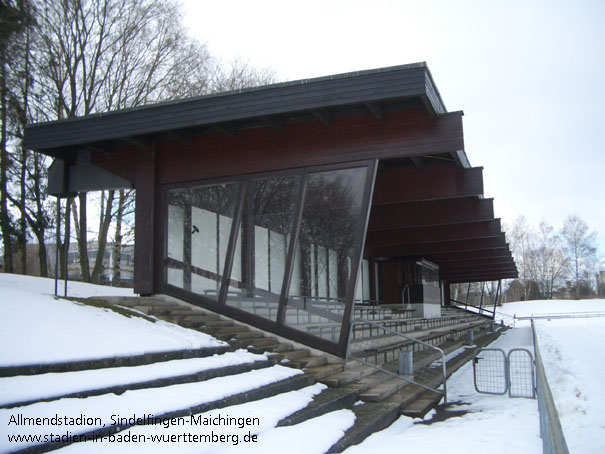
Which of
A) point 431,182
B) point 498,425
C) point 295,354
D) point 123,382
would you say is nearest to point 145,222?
point 295,354

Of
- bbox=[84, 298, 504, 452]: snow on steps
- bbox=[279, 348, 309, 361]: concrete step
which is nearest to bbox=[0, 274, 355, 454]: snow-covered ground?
bbox=[84, 298, 504, 452]: snow on steps

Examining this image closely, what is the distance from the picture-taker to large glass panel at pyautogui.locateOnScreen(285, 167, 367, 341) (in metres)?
9.13

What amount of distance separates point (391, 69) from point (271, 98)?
213 cm

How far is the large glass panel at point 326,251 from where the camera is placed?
9.13 meters

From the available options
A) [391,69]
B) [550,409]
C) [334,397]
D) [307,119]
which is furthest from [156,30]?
[550,409]

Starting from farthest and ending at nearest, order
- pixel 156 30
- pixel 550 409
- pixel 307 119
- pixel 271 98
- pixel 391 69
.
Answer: pixel 156 30 → pixel 307 119 → pixel 271 98 → pixel 391 69 → pixel 550 409

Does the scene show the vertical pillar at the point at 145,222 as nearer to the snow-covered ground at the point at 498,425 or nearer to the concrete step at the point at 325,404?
the concrete step at the point at 325,404

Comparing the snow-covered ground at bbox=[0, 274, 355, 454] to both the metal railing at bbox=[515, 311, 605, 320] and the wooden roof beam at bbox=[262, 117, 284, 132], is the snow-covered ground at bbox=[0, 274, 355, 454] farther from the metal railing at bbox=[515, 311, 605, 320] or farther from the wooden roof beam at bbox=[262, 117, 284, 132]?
the metal railing at bbox=[515, 311, 605, 320]

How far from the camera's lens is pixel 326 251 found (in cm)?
942

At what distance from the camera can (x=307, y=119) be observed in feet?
32.1

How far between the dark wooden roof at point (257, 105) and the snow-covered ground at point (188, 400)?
12.0 ft

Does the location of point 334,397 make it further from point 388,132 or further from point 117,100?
point 117,100

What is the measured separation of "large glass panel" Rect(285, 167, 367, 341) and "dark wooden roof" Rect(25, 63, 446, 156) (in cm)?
137

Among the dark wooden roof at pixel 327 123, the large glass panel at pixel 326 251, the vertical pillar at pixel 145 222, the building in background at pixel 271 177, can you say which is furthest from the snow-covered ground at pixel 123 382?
A: the dark wooden roof at pixel 327 123
